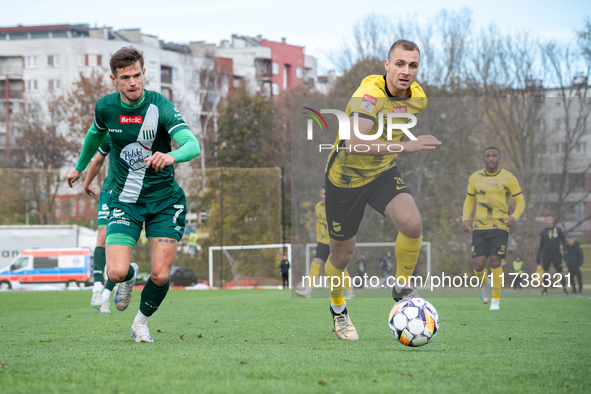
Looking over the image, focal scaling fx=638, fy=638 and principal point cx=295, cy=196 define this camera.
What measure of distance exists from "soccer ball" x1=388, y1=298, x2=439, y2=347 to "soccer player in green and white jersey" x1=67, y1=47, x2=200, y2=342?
1917 millimetres

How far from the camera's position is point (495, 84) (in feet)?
88.9

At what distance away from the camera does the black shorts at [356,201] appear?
19.6 feet

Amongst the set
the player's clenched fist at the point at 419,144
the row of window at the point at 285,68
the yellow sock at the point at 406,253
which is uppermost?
the row of window at the point at 285,68

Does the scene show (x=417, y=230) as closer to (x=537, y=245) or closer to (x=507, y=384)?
(x=507, y=384)

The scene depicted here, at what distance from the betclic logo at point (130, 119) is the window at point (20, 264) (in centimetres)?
2474

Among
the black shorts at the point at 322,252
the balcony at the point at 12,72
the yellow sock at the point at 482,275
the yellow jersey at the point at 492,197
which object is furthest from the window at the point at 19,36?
the yellow sock at the point at 482,275

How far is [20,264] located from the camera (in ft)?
90.4

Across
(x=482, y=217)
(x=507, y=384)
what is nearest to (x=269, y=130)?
(x=482, y=217)

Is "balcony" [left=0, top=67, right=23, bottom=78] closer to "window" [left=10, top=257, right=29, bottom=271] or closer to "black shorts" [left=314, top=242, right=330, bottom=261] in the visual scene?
"window" [left=10, top=257, right=29, bottom=271]

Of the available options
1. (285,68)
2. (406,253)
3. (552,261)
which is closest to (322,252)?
(552,261)

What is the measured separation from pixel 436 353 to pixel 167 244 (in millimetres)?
2295

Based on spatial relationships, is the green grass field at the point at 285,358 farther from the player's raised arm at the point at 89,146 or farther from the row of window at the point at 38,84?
the row of window at the point at 38,84

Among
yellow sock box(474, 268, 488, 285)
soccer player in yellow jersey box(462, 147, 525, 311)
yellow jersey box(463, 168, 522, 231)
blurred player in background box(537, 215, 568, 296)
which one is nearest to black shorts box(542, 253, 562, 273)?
blurred player in background box(537, 215, 568, 296)

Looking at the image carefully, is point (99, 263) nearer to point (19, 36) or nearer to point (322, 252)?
point (322, 252)
